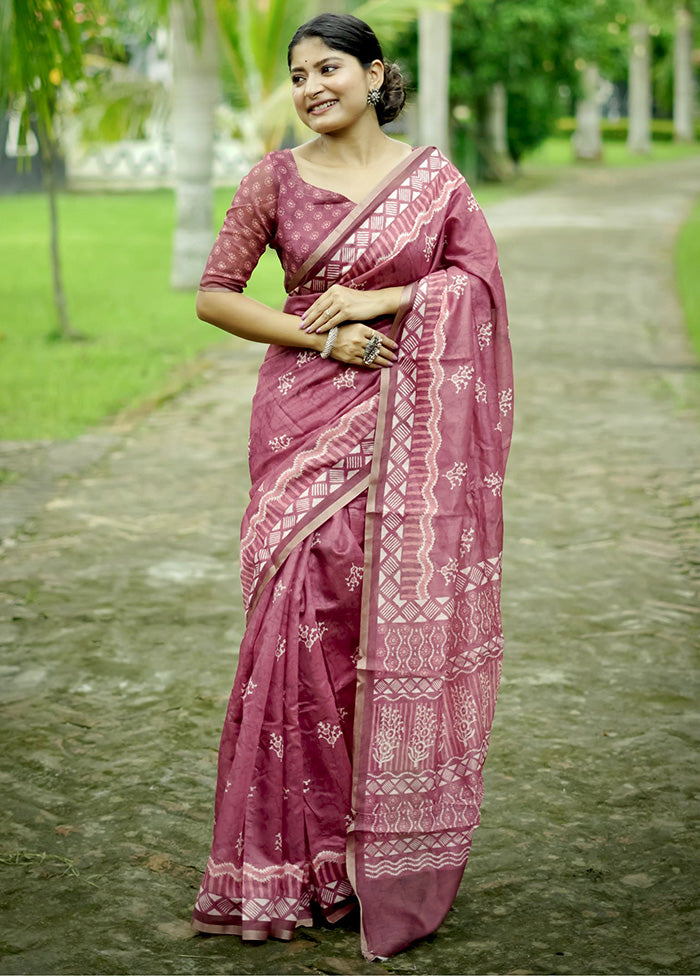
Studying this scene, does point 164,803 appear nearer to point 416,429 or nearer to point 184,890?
point 184,890

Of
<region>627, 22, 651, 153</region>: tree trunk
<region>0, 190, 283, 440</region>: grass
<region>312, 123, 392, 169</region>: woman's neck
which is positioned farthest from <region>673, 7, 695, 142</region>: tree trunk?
<region>312, 123, 392, 169</region>: woman's neck

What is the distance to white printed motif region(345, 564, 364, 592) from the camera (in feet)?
10.2

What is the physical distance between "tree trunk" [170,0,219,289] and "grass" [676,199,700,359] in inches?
196

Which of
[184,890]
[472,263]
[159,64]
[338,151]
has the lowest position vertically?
[184,890]

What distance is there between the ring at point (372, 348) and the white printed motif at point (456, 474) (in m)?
0.31

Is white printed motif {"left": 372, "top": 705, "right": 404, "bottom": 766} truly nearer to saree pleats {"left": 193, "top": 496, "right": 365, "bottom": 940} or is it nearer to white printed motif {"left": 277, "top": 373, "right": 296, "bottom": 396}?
saree pleats {"left": 193, "top": 496, "right": 365, "bottom": 940}

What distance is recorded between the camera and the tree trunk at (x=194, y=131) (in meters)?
13.2

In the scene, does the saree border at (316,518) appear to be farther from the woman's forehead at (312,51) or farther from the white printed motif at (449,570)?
the woman's forehead at (312,51)

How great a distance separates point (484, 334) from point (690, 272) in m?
13.6

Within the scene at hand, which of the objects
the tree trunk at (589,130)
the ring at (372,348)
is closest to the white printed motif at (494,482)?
the ring at (372,348)

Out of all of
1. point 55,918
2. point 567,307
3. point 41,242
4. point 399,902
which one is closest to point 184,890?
point 55,918

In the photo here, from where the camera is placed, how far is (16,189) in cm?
2678

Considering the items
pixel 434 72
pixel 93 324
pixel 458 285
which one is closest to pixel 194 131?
pixel 93 324

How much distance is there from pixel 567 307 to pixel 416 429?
1122 cm
